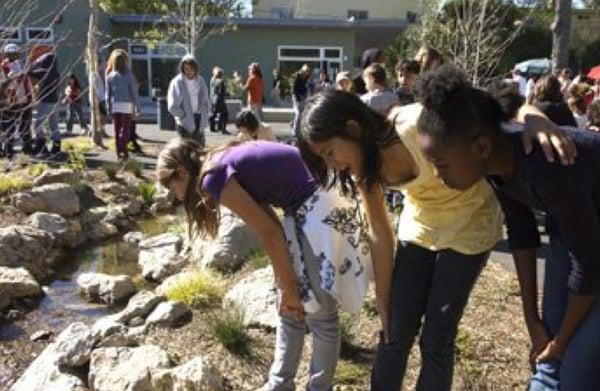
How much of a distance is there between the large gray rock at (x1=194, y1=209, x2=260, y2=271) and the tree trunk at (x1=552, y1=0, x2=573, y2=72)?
23.2ft

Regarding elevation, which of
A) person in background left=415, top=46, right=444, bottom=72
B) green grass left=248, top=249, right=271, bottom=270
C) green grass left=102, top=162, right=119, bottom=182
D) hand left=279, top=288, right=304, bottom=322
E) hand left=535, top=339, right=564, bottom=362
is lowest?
green grass left=102, top=162, right=119, bottom=182

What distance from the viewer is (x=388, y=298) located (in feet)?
9.80

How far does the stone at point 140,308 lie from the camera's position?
17.7 ft

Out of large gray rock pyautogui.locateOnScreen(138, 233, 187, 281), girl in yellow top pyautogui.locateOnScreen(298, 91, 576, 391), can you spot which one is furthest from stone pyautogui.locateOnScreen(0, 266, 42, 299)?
girl in yellow top pyautogui.locateOnScreen(298, 91, 576, 391)

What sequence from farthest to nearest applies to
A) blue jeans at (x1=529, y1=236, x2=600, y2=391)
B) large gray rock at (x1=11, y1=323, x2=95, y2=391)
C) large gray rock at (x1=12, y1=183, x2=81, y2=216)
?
large gray rock at (x1=12, y1=183, x2=81, y2=216) → large gray rock at (x1=11, y1=323, x2=95, y2=391) → blue jeans at (x1=529, y1=236, x2=600, y2=391)

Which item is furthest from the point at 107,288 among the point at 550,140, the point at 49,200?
the point at 550,140

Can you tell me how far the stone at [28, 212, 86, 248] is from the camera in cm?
821

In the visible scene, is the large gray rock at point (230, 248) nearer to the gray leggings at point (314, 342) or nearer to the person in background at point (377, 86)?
the person in background at point (377, 86)

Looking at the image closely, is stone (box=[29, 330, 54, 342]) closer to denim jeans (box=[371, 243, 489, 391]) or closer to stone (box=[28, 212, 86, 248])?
stone (box=[28, 212, 86, 248])

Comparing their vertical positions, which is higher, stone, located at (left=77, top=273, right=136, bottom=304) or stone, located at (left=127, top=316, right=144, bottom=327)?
stone, located at (left=127, top=316, right=144, bottom=327)

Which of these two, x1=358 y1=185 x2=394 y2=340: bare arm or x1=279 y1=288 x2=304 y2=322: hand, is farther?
x1=279 y1=288 x2=304 y2=322: hand

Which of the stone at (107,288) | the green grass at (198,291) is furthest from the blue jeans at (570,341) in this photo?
the stone at (107,288)

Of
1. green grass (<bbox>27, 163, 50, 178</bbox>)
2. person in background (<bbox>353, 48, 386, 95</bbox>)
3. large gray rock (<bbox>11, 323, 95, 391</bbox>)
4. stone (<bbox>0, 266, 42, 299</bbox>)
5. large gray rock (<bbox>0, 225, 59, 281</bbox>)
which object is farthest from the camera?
green grass (<bbox>27, 163, 50, 178</bbox>)

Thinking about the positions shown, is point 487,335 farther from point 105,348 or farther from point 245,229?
point 245,229
